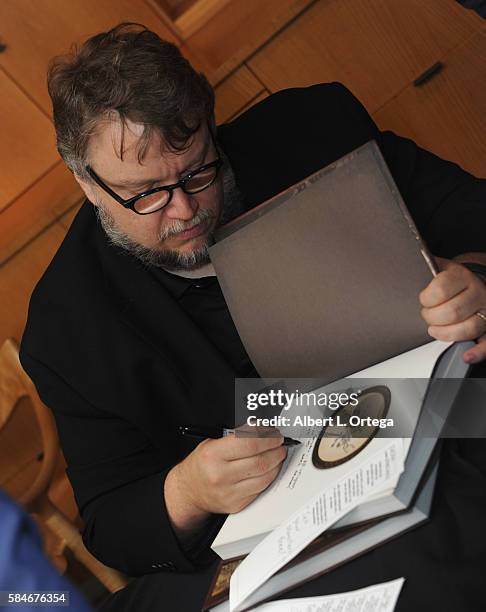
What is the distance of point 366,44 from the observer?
180 centimetres

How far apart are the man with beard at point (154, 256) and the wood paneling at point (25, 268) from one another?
0.40 meters

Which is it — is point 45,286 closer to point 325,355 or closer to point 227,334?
point 227,334

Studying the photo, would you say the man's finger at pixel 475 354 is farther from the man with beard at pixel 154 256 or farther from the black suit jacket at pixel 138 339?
the black suit jacket at pixel 138 339

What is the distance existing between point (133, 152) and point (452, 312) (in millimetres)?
653

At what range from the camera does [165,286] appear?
1.50 metres

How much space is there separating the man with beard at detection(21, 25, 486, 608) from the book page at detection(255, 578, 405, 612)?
28cm

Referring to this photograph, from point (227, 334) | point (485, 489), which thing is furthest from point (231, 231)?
point (485, 489)

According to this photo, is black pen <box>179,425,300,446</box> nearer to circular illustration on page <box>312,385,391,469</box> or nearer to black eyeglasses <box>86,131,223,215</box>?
circular illustration on page <box>312,385,391,469</box>

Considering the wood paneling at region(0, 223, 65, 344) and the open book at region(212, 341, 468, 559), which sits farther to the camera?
the wood paneling at region(0, 223, 65, 344)

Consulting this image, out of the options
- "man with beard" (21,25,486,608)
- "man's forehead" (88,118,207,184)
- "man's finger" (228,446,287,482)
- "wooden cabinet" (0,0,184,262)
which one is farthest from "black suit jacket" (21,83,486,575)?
"wooden cabinet" (0,0,184,262)

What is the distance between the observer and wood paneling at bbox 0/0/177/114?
8.87ft

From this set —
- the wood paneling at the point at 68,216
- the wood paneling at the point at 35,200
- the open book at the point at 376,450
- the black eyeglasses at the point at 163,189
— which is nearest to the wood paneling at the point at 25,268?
the wood paneling at the point at 68,216

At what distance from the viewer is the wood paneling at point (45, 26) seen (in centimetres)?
271

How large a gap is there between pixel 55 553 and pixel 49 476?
8.0 inches
